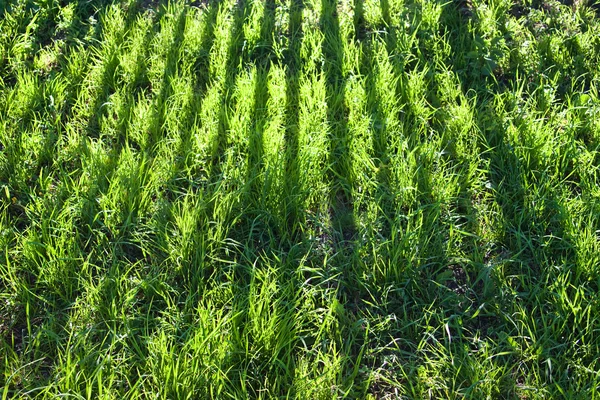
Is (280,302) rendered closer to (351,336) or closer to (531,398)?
(351,336)

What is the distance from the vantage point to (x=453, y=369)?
2.40 metres

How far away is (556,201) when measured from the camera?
2912mm

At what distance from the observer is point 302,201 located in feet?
9.79

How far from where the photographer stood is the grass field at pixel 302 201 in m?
2.44

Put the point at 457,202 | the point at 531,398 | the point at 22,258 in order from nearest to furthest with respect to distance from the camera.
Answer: the point at 531,398 → the point at 22,258 → the point at 457,202

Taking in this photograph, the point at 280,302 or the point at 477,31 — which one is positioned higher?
the point at 477,31

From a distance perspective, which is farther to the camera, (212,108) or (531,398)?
(212,108)

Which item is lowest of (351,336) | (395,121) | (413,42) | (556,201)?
(351,336)

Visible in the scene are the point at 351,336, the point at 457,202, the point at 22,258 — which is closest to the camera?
the point at 351,336

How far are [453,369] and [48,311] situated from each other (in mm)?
1652

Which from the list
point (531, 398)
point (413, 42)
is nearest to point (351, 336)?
point (531, 398)

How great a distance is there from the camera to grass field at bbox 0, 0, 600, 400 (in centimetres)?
244

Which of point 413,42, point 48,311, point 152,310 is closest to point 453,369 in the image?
point 152,310

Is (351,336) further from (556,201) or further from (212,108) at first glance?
(212,108)
